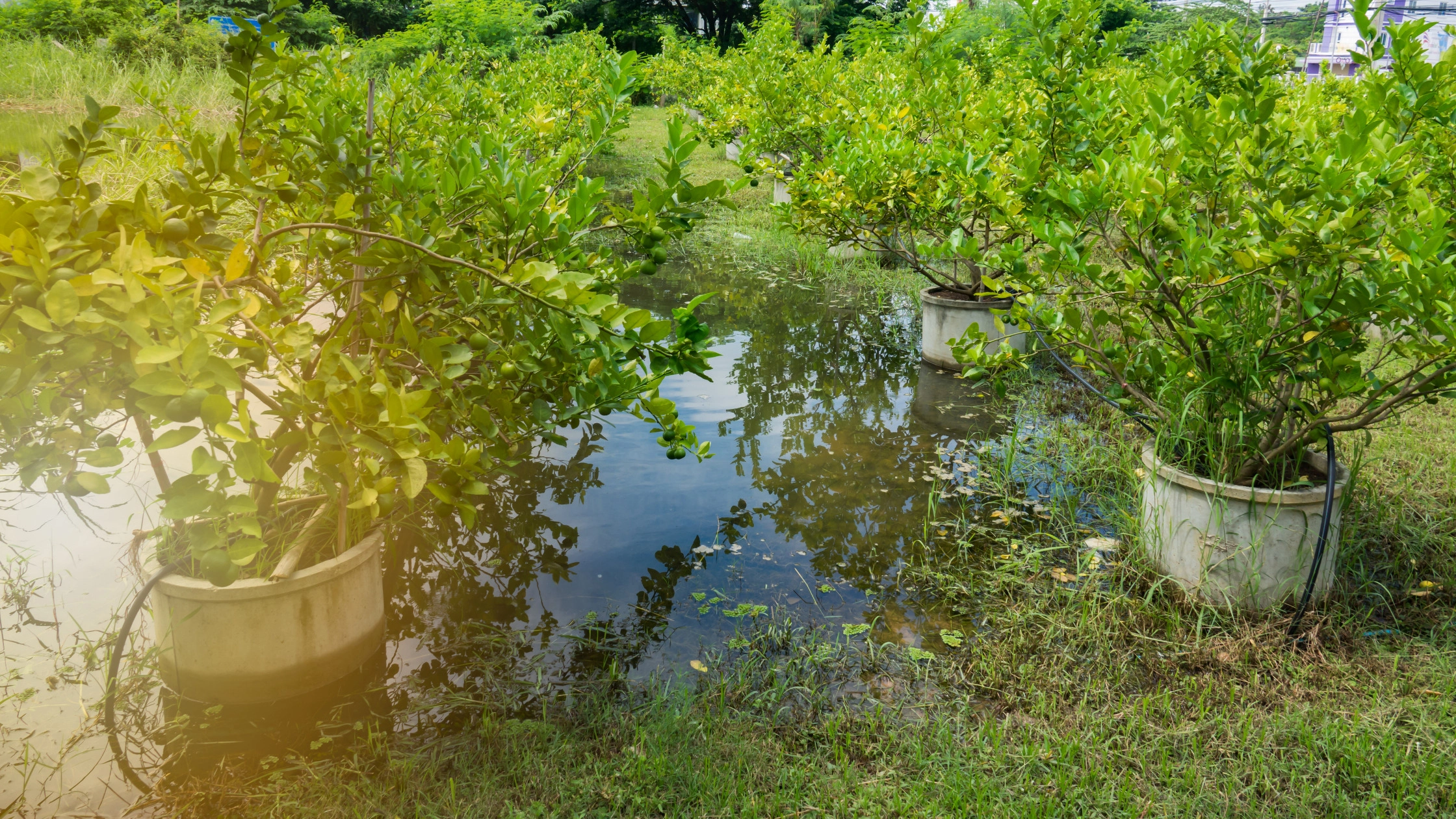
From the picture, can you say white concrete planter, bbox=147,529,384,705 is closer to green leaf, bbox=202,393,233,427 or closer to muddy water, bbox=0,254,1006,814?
muddy water, bbox=0,254,1006,814

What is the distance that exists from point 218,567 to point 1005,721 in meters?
1.89

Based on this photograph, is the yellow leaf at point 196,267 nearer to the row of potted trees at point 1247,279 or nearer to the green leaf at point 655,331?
the green leaf at point 655,331

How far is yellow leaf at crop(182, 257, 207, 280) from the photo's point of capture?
5.27 feet

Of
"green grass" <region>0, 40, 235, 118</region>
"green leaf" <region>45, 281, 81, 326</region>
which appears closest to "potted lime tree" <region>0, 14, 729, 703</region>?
"green leaf" <region>45, 281, 81, 326</region>

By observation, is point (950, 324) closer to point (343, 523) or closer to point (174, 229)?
point (343, 523)

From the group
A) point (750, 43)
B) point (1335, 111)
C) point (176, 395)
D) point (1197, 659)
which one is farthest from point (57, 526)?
point (750, 43)

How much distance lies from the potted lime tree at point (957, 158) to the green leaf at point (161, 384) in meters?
2.64

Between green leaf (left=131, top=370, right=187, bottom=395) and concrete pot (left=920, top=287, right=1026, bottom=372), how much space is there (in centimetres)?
433

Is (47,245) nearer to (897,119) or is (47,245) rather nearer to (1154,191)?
(1154,191)

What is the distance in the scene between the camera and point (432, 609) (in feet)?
9.40

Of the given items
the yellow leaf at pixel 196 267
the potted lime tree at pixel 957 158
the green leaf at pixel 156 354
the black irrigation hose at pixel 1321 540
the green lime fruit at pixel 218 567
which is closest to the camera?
the green leaf at pixel 156 354

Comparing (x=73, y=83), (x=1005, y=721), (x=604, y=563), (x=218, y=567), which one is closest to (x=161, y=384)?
(x=218, y=567)

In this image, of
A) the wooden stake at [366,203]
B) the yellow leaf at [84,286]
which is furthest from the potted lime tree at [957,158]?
the yellow leaf at [84,286]

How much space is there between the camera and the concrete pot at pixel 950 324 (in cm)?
523
